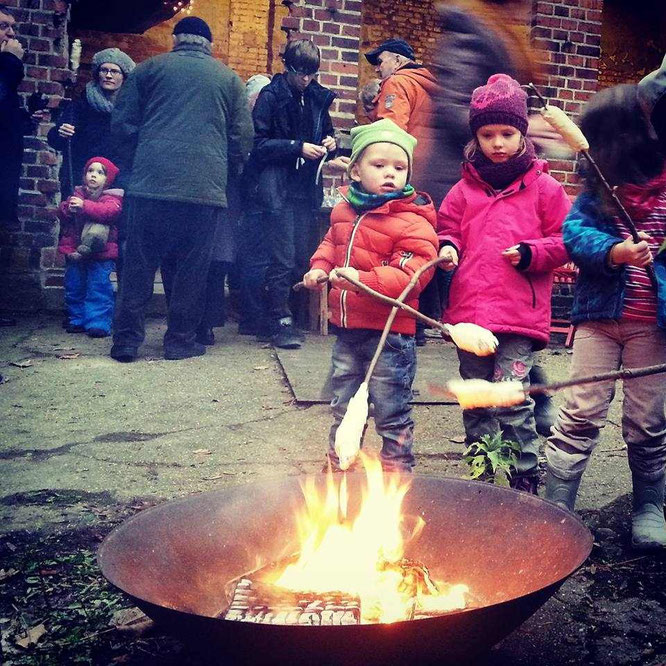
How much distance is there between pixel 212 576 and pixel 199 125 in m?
4.17

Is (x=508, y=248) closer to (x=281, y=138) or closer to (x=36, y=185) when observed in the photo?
(x=281, y=138)

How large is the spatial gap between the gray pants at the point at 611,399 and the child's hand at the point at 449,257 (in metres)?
0.56

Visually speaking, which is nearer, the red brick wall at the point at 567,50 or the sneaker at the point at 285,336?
the sneaker at the point at 285,336

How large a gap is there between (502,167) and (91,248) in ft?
13.9

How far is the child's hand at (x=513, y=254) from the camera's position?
3.30 m

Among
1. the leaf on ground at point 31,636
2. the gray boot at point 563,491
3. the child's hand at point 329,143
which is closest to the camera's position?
the leaf on ground at point 31,636

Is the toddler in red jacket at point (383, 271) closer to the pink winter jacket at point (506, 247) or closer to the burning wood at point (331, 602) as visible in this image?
the pink winter jacket at point (506, 247)

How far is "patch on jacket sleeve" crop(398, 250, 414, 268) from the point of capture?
11.3 ft

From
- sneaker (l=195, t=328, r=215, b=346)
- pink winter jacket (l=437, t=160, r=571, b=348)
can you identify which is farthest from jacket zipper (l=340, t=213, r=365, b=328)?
sneaker (l=195, t=328, r=215, b=346)

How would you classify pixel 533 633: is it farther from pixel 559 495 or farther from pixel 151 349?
pixel 151 349

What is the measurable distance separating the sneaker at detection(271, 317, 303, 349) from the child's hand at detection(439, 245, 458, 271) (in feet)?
9.93

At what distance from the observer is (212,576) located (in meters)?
2.34

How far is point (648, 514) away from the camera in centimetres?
A: 319

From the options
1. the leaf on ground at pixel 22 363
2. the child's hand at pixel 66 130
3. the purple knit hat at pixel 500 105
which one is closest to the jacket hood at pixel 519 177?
the purple knit hat at pixel 500 105
